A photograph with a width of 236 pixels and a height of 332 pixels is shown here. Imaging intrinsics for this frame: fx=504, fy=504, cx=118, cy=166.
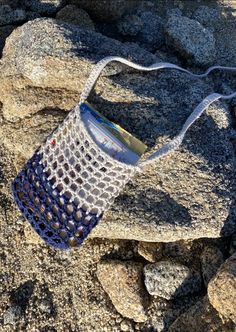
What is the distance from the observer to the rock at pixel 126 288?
8.93 ft

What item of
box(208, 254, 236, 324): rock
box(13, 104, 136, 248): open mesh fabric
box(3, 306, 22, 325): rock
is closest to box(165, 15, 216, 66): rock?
box(13, 104, 136, 248): open mesh fabric

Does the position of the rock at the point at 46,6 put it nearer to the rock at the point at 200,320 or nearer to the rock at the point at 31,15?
the rock at the point at 31,15

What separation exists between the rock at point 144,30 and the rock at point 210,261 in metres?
1.78

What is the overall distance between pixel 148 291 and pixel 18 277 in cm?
76

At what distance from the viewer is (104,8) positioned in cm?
398

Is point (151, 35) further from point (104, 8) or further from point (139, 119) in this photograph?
point (139, 119)

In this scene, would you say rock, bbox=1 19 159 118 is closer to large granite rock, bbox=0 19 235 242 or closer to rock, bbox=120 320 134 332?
large granite rock, bbox=0 19 235 242

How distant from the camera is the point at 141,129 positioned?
2926 mm

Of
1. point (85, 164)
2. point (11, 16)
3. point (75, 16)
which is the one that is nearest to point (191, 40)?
Answer: point (75, 16)

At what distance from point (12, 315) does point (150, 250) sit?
2.79ft

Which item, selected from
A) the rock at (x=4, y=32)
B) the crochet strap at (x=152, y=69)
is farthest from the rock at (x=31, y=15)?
the crochet strap at (x=152, y=69)

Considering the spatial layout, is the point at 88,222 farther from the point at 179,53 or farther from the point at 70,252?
the point at 179,53

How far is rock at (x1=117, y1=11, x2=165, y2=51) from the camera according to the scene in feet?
13.0

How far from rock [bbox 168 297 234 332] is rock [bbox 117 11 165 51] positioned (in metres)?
2.12
